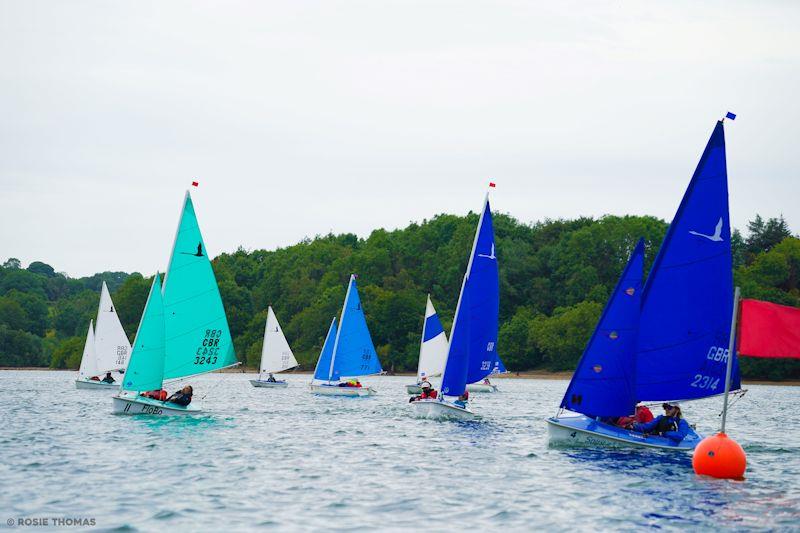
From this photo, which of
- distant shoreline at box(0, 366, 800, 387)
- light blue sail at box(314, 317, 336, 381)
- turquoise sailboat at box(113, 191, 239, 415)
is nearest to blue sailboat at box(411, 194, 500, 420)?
turquoise sailboat at box(113, 191, 239, 415)

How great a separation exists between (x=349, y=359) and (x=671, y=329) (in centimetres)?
3723

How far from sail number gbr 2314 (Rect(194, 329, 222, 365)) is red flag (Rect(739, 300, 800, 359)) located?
21.6m

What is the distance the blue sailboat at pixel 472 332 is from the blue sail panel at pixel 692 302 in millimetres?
10428

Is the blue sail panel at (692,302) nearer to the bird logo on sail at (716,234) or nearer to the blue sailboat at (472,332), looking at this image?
the bird logo on sail at (716,234)

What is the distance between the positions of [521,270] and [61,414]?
96.5 meters

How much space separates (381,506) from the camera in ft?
69.2

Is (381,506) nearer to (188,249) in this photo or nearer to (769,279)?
(188,249)

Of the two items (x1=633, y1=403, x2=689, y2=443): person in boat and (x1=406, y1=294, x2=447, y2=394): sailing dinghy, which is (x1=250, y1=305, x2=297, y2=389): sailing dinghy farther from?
Result: (x1=633, y1=403, x2=689, y2=443): person in boat

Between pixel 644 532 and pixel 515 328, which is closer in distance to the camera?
pixel 644 532

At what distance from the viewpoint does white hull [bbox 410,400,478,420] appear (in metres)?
40.1

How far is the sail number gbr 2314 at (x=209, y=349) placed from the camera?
39469mm

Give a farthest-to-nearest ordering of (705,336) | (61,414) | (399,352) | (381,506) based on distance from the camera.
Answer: (399,352) → (61,414) → (705,336) → (381,506)

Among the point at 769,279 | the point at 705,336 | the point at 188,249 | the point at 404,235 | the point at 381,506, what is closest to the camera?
the point at 381,506

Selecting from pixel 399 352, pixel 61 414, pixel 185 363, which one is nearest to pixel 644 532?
pixel 185 363
